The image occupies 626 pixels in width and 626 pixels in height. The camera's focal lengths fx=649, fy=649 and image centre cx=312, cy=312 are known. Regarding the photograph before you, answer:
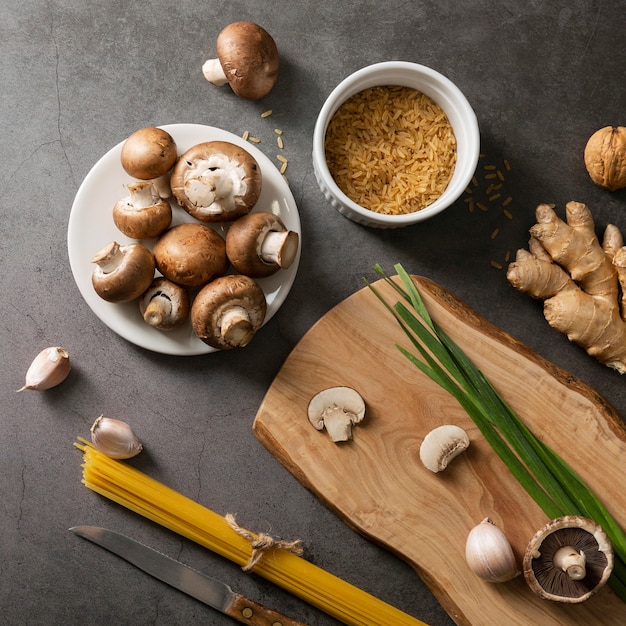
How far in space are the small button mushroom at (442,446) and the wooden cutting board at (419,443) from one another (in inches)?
1.3

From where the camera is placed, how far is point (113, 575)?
144cm

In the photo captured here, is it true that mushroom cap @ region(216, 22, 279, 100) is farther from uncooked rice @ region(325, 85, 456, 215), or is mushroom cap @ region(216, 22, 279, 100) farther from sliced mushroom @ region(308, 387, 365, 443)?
sliced mushroom @ region(308, 387, 365, 443)

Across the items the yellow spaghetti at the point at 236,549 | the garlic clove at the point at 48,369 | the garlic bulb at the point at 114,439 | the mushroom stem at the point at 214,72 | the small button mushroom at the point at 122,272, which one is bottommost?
the yellow spaghetti at the point at 236,549

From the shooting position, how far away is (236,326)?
1218 mm

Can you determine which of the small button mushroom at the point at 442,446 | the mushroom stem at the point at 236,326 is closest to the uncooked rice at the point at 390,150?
the mushroom stem at the point at 236,326

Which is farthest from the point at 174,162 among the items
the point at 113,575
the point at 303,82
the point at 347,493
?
the point at 113,575

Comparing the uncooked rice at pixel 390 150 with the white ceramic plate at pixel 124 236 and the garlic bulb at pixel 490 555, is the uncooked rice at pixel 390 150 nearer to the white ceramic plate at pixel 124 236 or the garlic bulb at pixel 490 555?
the white ceramic plate at pixel 124 236

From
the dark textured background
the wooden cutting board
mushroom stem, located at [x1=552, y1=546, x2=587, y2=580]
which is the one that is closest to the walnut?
the dark textured background

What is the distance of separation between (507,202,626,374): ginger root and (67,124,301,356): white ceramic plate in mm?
526

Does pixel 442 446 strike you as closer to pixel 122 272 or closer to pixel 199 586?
pixel 199 586

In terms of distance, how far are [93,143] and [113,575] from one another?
96 centimetres

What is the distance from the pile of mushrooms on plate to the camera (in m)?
1.23

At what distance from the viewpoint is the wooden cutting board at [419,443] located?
4.50 ft

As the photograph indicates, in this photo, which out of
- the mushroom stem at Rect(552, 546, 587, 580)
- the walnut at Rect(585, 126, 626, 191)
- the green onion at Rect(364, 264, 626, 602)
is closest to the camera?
the mushroom stem at Rect(552, 546, 587, 580)
